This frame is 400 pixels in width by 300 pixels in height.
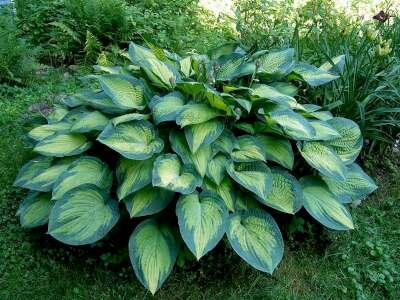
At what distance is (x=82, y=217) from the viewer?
2.57m

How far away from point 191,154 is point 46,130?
1.04 metres

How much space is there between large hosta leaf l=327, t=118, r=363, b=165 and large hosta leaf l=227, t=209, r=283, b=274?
77 cm

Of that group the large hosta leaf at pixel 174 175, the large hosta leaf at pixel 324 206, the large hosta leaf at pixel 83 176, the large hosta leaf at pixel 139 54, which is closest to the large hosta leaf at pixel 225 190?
the large hosta leaf at pixel 174 175

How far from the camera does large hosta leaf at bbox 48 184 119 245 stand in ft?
8.26

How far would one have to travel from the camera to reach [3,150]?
3.61 m

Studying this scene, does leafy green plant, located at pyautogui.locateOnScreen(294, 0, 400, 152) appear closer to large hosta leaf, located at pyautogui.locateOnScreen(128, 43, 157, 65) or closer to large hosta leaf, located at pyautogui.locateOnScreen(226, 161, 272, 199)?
large hosta leaf, located at pyautogui.locateOnScreen(226, 161, 272, 199)

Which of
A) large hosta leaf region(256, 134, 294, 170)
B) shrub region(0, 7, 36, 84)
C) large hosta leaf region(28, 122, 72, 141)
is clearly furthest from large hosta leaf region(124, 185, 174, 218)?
shrub region(0, 7, 36, 84)

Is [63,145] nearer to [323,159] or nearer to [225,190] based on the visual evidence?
[225,190]

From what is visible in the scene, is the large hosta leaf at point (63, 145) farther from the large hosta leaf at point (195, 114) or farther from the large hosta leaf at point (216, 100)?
the large hosta leaf at point (216, 100)

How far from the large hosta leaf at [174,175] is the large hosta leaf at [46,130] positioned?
0.79m

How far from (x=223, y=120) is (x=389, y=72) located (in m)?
1.62

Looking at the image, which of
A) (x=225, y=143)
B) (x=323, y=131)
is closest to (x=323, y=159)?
(x=323, y=131)

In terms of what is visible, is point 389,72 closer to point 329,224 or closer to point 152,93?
point 329,224

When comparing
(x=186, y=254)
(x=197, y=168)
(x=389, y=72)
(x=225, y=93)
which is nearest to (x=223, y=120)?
(x=225, y=93)
